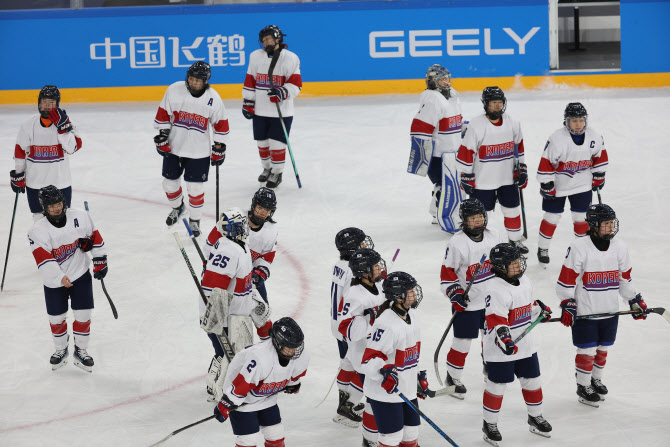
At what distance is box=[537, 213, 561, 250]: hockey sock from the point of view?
25.4 ft

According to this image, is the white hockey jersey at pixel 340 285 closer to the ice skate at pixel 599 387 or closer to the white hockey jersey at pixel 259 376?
the white hockey jersey at pixel 259 376

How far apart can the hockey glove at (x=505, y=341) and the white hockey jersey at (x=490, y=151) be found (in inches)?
103

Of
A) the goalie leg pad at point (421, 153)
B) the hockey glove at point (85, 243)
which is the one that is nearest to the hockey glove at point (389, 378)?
the hockey glove at point (85, 243)

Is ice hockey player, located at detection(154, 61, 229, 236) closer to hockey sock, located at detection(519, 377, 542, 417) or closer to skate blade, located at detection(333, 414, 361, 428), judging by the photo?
skate blade, located at detection(333, 414, 361, 428)

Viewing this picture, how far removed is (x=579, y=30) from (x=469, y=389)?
415 inches

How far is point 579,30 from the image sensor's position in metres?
15.4

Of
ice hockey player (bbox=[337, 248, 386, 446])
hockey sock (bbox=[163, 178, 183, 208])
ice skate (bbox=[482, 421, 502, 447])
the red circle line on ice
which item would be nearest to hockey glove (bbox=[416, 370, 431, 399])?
ice hockey player (bbox=[337, 248, 386, 446])

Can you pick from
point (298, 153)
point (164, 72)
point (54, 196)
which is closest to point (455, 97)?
point (298, 153)

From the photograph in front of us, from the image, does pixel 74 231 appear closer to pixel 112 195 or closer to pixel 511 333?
pixel 511 333

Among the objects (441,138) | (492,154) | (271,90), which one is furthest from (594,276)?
(271,90)

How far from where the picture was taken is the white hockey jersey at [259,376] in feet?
15.2

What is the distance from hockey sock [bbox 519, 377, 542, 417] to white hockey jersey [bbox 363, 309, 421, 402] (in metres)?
0.82

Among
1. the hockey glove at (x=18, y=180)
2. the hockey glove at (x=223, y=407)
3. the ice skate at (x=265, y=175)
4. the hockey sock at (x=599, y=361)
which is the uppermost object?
the hockey glove at (x=18, y=180)

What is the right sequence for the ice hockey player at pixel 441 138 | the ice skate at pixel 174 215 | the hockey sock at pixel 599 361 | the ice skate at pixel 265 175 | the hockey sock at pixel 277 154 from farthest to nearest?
the ice skate at pixel 265 175 < the hockey sock at pixel 277 154 < the ice skate at pixel 174 215 < the ice hockey player at pixel 441 138 < the hockey sock at pixel 599 361
